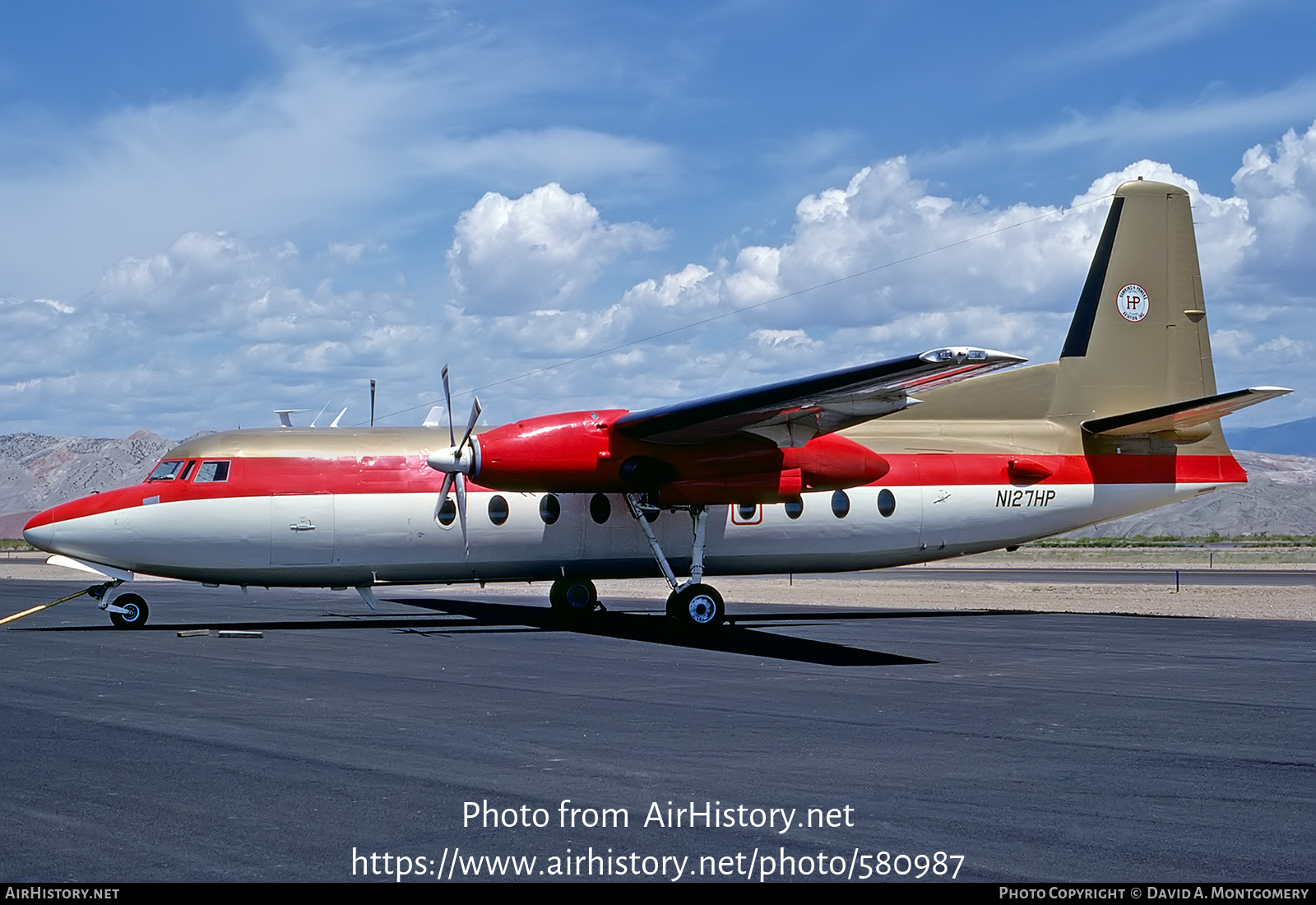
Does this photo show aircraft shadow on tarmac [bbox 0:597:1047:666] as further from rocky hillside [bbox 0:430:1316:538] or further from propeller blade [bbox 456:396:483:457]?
rocky hillside [bbox 0:430:1316:538]

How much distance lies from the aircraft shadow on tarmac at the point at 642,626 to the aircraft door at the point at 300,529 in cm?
148

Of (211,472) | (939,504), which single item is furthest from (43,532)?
(939,504)

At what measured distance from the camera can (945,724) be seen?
11.3m

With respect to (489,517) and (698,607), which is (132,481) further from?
(698,607)

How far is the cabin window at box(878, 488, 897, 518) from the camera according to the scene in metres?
24.4

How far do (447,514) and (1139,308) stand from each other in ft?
50.7

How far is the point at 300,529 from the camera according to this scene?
71.1ft

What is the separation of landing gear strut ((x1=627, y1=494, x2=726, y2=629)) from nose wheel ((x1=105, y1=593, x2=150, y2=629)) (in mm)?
9101

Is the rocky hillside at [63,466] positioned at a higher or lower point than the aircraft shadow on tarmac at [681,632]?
higher

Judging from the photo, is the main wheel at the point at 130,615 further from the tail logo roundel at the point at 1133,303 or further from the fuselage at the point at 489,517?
the tail logo roundel at the point at 1133,303

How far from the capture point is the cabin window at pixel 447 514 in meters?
22.1

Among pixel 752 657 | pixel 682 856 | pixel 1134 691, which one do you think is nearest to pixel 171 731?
pixel 682 856

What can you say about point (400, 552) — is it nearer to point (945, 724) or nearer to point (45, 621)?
point (45, 621)

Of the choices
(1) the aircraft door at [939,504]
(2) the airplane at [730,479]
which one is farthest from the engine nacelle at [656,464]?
(1) the aircraft door at [939,504]
